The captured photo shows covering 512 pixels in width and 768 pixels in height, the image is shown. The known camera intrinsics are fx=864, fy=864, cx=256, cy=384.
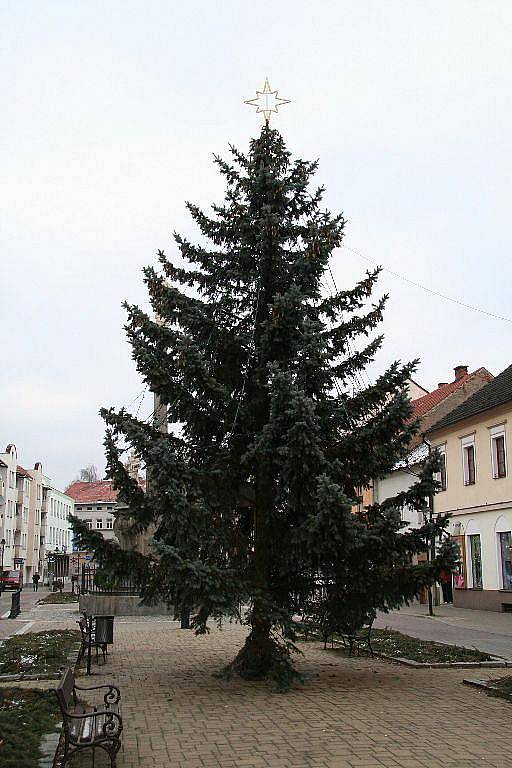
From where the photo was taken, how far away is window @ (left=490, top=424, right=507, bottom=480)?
30.2 meters

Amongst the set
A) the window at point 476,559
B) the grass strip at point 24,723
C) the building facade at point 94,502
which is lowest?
the grass strip at point 24,723

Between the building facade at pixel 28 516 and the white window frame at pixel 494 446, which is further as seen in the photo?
the building facade at pixel 28 516

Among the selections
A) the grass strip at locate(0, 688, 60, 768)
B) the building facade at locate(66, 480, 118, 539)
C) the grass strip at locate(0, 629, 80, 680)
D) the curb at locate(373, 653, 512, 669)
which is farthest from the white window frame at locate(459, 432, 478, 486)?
the building facade at locate(66, 480, 118, 539)

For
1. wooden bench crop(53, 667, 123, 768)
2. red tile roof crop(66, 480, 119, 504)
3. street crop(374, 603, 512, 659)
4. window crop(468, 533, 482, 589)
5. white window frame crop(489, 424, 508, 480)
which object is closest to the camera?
wooden bench crop(53, 667, 123, 768)

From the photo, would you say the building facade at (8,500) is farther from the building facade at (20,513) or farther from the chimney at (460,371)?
the chimney at (460,371)

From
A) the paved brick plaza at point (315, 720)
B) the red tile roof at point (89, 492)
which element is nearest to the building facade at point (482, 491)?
the paved brick plaza at point (315, 720)

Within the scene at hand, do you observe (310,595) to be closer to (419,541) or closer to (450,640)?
(419,541)

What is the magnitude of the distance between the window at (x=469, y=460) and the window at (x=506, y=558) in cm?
317

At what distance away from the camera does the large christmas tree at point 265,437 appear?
37.1 feet

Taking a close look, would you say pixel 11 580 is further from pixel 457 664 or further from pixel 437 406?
pixel 457 664

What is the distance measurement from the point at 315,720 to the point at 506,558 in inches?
853

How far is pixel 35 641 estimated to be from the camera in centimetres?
1839

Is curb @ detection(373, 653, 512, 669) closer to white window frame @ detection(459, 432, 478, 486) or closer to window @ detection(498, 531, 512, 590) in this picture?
window @ detection(498, 531, 512, 590)

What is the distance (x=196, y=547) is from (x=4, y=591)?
5118 centimetres
